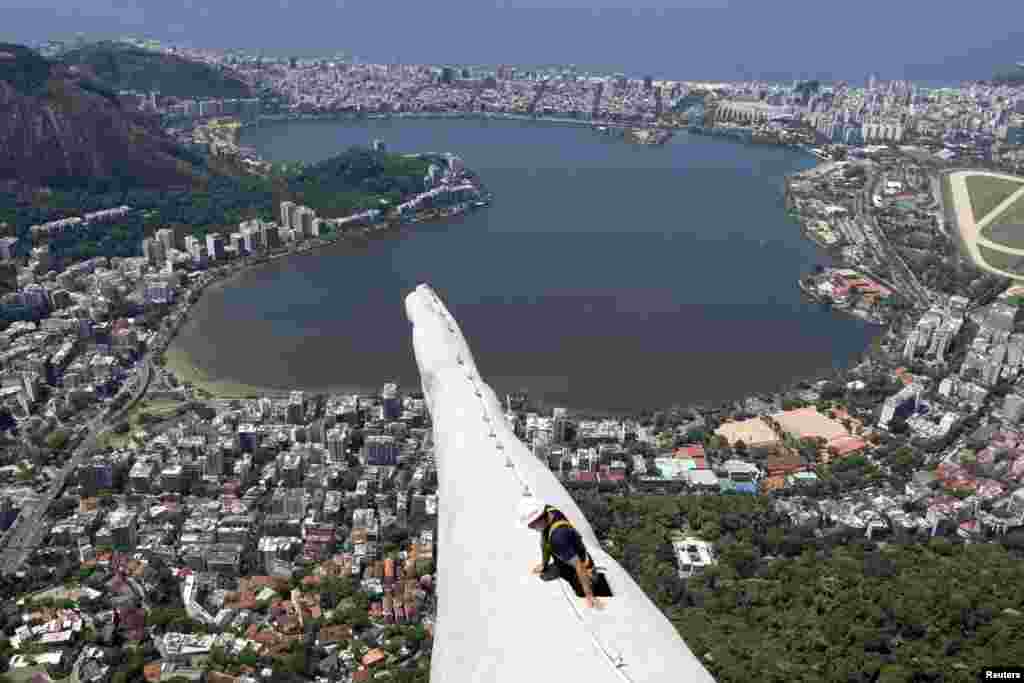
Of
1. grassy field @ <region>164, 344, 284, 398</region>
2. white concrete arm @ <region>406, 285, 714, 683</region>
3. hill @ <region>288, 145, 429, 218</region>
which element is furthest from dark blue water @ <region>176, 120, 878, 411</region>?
white concrete arm @ <region>406, 285, 714, 683</region>

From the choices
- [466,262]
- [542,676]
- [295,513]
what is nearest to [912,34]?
[466,262]

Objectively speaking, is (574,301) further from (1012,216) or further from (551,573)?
(551,573)

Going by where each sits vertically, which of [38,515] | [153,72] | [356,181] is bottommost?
[38,515]

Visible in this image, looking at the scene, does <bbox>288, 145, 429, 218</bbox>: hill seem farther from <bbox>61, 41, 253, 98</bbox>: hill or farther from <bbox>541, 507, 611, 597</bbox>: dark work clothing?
<bbox>541, 507, 611, 597</bbox>: dark work clothing

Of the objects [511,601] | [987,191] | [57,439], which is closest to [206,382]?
[57,439]

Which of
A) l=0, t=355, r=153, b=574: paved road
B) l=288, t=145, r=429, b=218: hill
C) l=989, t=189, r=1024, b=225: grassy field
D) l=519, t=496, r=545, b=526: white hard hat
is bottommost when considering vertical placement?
l=0, t=355, r=153, b=574: paved road

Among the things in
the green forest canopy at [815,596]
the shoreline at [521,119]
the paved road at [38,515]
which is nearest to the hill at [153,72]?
the shoreline at [521,119]

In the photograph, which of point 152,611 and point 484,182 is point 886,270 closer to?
point 484,182
